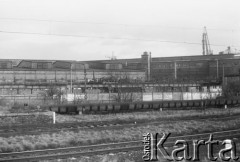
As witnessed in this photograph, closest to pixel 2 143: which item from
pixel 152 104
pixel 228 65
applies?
pixel 152 104

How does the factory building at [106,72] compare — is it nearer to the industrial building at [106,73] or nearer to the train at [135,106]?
the industrial building at [106,73]

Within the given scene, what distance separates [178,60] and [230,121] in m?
58.6

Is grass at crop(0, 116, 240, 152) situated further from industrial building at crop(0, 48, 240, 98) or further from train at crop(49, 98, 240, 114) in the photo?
Answer: industrial building at crop(0, 48, 240, 98)

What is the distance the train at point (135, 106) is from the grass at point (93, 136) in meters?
12.2

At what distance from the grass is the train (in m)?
12.2

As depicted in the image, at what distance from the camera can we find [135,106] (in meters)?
37.5

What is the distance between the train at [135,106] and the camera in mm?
33344

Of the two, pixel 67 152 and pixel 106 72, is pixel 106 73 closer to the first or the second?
pixel 106 72

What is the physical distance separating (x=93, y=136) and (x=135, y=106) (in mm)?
19277

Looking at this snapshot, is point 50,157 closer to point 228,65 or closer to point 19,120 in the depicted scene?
point 19,120

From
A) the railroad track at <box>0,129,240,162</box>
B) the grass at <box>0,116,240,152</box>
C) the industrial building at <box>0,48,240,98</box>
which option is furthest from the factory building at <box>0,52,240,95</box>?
the railroad track at <box>0,129,240,162</box>

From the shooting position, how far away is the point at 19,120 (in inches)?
1047

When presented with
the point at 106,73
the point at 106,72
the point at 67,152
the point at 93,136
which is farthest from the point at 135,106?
the point at 106,72

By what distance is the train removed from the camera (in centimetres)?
3334
